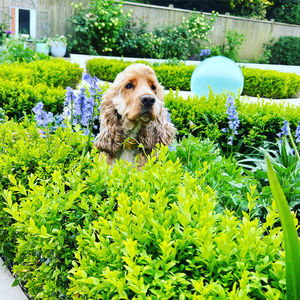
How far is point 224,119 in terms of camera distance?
5.41 meters

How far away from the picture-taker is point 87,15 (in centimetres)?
1753

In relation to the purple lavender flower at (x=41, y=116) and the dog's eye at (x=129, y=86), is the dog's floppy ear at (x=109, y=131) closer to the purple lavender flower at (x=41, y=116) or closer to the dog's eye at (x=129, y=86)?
the dog's eye at (x=129, y=86)

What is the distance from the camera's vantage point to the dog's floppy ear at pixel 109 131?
3389mm

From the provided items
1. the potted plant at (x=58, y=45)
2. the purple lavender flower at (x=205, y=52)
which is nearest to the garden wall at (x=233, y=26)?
the purple lavender flower at (x=205, y=52)

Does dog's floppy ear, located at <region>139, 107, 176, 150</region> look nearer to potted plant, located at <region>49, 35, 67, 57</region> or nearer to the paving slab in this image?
the paving slab

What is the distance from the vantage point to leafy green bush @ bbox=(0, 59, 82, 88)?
22.6 ft

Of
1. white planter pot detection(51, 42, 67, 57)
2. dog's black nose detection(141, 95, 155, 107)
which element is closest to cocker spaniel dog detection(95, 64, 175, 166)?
dog's black nose detection(141, 95, 155, 107)

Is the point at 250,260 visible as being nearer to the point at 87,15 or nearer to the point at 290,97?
the point at 290,97

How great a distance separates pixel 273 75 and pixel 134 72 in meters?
12.6

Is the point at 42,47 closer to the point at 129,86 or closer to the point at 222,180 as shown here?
the point at 129,86

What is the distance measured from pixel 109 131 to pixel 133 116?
1.15ft

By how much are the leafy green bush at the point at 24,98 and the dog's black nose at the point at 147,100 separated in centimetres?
306

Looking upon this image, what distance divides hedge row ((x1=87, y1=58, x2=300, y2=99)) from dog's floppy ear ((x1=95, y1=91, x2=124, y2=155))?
33.7ft

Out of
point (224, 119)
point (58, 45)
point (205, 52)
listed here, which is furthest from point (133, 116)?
point (205, 52)
